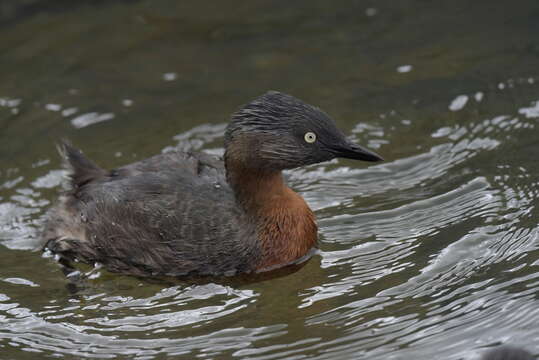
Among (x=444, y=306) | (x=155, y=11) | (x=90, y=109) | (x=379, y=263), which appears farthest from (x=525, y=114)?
(x=155, y=11)

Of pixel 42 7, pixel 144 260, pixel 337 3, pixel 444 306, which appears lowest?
pixel 444 306

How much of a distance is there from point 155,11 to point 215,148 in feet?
11.6

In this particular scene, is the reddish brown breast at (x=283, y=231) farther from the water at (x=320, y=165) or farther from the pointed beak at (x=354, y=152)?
the pointed beak at (x=354, y=152)

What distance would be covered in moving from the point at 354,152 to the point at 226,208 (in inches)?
41.4

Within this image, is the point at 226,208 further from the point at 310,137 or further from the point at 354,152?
the point at 354,152

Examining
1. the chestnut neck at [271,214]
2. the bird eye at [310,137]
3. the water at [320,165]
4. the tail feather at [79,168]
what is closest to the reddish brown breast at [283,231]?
the chestnut neck at [271,214]

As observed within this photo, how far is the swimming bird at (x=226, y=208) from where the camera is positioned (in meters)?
6.66

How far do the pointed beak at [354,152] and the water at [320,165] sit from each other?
693 mm

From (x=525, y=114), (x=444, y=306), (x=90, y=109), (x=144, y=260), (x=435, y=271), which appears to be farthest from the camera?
(x=90, y=109)

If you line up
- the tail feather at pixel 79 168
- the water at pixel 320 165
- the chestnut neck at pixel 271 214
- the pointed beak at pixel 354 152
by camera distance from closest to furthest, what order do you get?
the water at pixel 320 165 < the pointed beak at pixel 354 152 < the chestnut neck at pixel 271 214 < the tail feather at pixel 79 168

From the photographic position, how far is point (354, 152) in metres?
6.64

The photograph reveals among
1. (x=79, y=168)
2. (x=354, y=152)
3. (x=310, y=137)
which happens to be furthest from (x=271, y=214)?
(x=79, y=168)

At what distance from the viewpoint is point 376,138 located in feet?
27.7

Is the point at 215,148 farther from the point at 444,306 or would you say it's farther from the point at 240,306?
the point at 444,306
